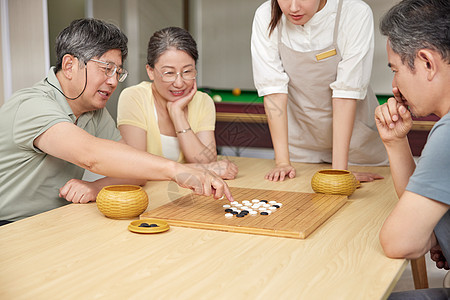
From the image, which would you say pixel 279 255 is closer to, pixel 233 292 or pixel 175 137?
pixel 233 292

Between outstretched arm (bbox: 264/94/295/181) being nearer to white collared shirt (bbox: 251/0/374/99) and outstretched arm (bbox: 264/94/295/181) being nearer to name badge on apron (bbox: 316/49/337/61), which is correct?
white collared shirt (bbox: 251/0/374/99)

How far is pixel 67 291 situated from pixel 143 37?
452 centimetres

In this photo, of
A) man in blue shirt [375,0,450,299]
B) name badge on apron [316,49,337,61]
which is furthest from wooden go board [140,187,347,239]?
name badge on apron [316,49,337,61]

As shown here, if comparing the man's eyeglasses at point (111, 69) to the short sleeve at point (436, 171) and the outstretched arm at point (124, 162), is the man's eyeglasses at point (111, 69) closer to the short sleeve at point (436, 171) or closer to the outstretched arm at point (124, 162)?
the outstretched arm at point (124, 162)

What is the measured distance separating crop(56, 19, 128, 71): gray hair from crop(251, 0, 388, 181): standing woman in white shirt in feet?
2.16

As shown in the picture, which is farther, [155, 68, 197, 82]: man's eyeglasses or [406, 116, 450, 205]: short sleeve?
[155, 68, 197, 82]: man's eyeglasses

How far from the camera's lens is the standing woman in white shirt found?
2.09 m

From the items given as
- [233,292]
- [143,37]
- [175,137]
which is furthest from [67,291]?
[143,37]

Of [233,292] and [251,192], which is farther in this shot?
[251,192]

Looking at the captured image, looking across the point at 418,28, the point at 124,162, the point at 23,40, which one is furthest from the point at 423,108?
the point at 23,40

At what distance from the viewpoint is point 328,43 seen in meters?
2.15

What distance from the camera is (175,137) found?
2.41 metres

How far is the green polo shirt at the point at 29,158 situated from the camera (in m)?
1.61

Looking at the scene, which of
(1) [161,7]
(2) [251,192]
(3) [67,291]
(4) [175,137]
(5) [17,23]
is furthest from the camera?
(1) [161,7]
